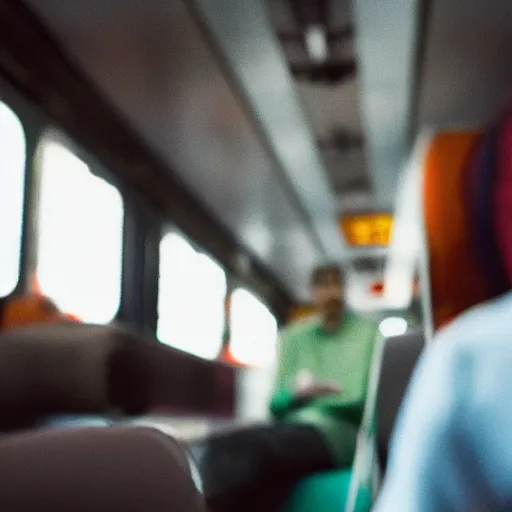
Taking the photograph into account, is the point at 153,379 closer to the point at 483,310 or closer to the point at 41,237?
the point at 483,310

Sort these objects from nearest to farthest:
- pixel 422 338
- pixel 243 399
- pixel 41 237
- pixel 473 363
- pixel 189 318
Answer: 1. pixel 473 363
2. pixel 422 338
3. pixel 41 237
4. pixel 243 399
5. pixel 189 318

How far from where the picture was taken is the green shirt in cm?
256

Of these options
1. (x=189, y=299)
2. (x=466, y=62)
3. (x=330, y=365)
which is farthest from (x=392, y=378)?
(x=189, y=299)

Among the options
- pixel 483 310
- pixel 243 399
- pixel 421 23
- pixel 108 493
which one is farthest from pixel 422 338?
pixel 243 399

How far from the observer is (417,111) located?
5086mm

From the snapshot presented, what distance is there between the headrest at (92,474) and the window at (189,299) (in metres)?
4.22

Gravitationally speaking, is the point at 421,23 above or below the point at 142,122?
above

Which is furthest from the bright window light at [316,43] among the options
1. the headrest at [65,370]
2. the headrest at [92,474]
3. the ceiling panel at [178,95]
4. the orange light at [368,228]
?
the headrest at [92,474]

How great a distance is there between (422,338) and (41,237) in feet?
7.07

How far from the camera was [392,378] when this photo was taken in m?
1.87

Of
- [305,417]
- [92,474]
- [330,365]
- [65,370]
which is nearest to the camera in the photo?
[92,474]

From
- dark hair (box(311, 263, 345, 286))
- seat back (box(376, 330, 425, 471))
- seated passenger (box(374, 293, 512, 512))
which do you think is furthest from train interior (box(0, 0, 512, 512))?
seated passenger (box(374, 293, 512, 512))

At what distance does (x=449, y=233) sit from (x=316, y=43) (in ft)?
10.4

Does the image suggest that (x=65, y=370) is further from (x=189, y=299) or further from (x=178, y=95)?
(x=189, y=299)
